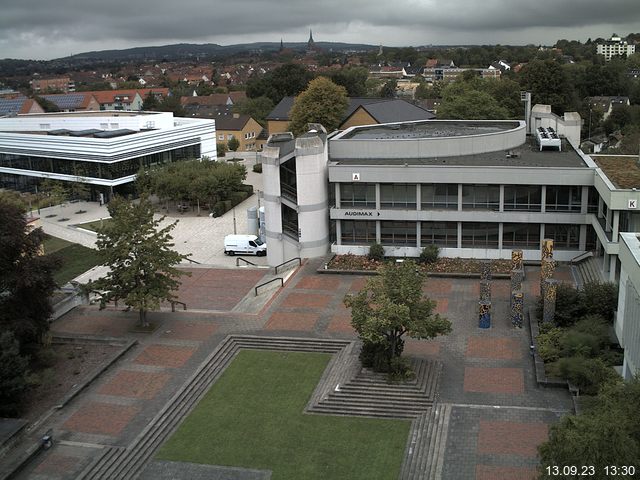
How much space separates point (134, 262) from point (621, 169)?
84.9ft

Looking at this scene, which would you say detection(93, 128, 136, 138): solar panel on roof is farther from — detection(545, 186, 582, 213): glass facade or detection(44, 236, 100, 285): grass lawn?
detection(545, 186, 582, 213): glass facade

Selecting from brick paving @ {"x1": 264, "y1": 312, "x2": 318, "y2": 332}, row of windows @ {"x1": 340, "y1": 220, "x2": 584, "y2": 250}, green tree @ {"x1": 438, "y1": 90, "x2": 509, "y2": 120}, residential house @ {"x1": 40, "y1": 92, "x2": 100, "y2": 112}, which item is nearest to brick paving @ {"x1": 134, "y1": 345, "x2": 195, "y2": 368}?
brick paving @ {"x1": 264, "y1": 312, "x2": 318, "y2": 332}

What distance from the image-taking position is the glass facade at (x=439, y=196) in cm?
3962

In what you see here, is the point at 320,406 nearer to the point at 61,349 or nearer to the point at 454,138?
the point at 61,349

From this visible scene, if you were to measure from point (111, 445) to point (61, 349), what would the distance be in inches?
355

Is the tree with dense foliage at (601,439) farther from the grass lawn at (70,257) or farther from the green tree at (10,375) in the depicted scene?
the grass lawn at (70,257)

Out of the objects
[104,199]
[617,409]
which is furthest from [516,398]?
[104,199]

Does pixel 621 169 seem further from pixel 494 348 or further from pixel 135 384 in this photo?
pixel 135 384

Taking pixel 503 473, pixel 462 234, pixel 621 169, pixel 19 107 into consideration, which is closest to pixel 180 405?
pixel 503 473

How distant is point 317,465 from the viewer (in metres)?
21.2

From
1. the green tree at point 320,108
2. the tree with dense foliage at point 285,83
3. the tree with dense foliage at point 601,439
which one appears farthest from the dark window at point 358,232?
the tree with dense foliage at point 285,83

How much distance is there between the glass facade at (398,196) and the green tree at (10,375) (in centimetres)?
2229

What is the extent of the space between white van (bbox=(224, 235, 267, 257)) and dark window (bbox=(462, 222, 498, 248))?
13278 mm

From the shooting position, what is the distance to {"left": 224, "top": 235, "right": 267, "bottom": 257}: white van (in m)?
45.5
